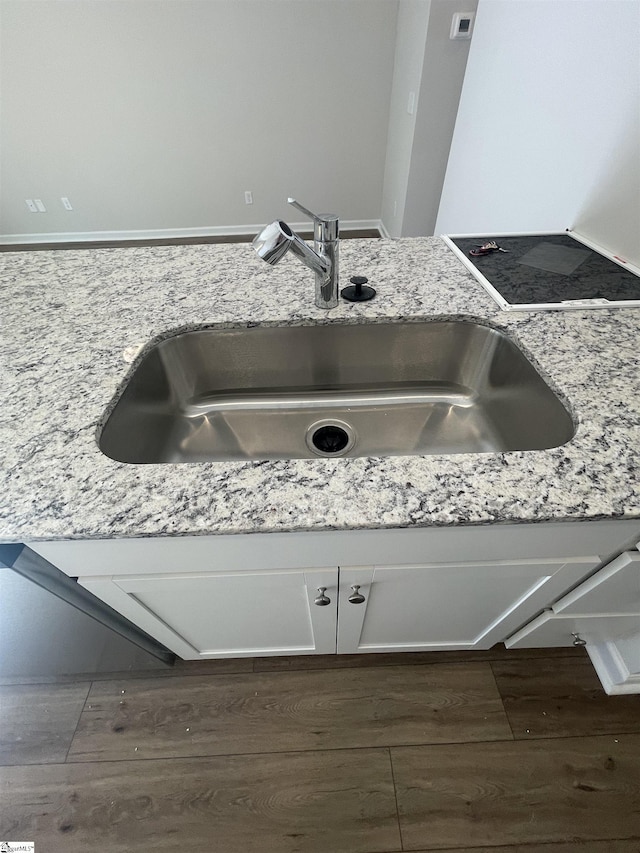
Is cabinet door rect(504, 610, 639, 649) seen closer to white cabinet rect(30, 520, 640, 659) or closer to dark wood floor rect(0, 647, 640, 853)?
white cabinet rect(30, 520, 640, 659)

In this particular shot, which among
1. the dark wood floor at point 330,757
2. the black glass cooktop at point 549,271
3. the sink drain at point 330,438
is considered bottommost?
the dark wood floor at point 330,757

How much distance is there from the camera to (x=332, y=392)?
1.04m

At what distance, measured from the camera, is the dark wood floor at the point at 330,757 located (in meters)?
0.98

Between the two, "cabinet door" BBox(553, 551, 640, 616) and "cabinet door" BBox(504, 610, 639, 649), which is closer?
"cabinet door" BBox(553, 551, 640, 616)

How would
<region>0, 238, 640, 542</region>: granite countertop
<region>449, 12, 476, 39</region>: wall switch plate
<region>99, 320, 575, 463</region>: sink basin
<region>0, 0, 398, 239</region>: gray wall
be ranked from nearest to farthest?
<region>0, 238, 640, 542</region>: granite countertop, <region>99, 320, 575, 463</region>: sink basin, <region>449, 12, 476, 39</region>: wall switch plate, <region>0, 0, 398, 239</region>: gray wall

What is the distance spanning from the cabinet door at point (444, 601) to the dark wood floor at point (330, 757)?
0.64ft

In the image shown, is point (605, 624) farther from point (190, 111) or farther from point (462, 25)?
point (190, 111)

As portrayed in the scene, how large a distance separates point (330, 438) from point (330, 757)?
0.89m

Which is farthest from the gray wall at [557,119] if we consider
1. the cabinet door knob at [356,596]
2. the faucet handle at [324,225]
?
the cabinet door knob at [356,596]

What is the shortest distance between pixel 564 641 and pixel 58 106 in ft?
15.0

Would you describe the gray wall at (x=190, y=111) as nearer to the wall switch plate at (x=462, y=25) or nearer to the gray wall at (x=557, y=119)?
the wall switch plate at (x=462, y=25)

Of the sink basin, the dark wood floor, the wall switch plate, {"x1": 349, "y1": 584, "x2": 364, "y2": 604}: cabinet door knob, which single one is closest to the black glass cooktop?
the sink basin

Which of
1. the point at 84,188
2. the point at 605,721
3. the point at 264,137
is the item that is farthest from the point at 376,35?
the point at 605,721

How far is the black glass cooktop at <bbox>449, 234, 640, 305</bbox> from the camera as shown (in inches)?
36.4
